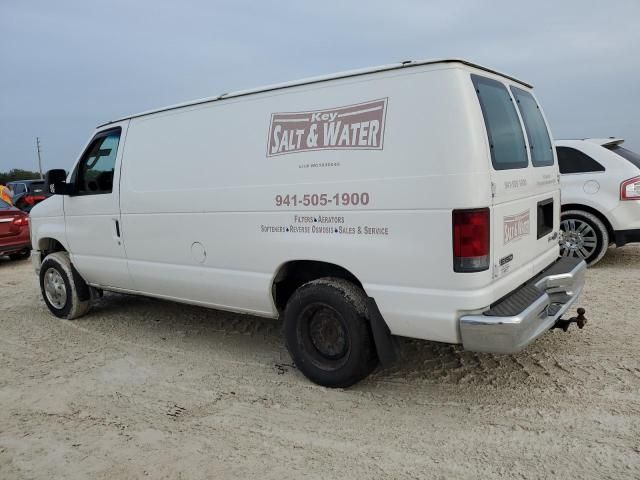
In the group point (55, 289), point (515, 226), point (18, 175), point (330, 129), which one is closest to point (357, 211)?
point (330, 129)

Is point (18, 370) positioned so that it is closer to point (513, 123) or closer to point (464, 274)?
point (464, 274)

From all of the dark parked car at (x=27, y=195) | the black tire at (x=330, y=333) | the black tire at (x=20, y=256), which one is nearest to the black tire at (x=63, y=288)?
the black tire at (x=330, y=333)

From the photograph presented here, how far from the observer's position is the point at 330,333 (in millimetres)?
3889

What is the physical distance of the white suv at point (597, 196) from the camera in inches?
271

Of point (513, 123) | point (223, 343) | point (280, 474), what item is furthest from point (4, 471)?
point (513, 123)

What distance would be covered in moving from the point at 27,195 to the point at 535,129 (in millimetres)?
17526

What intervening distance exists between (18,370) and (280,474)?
9.59ft

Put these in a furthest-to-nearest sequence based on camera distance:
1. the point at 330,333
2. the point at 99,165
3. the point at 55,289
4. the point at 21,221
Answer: the point at 21,221 < the point at 55,289 < the point at 99,165 < the point at 330,333

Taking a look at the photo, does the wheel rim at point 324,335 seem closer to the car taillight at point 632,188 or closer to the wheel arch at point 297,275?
the wheel arch at point 297,275

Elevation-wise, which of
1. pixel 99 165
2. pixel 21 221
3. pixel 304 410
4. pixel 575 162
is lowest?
pixel 304 410

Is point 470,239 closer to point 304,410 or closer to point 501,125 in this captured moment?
point 501,125

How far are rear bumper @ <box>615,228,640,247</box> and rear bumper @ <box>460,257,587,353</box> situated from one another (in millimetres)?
3500

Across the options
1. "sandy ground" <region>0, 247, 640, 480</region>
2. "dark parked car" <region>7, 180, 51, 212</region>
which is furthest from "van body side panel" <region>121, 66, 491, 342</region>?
"dark parked car" <region>7, 180, 51, 212</region>

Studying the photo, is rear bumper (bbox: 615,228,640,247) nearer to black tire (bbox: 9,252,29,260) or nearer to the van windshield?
the van windshield
